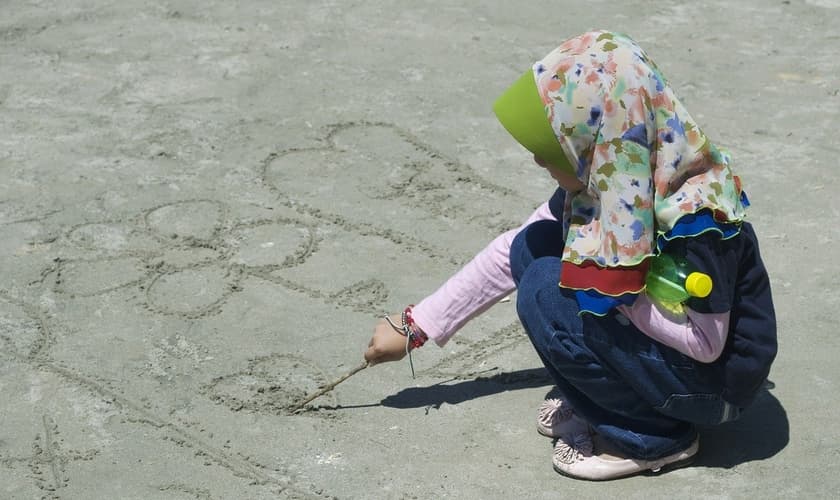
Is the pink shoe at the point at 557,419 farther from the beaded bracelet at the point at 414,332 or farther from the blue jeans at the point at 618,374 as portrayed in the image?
the beaded bracelet at the point at 414,332

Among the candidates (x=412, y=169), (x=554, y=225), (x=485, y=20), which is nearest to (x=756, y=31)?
(x=485, y=20)

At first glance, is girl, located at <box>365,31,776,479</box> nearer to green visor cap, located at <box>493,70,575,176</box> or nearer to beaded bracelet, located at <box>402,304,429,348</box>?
green visor cap, located at <box>493,70,575,176</box>

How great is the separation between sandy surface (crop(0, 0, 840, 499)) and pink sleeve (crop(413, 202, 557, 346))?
267 mm

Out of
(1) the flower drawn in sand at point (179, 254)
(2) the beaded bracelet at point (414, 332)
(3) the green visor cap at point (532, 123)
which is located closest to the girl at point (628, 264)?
(3) the green visor cap at point (532, 123)

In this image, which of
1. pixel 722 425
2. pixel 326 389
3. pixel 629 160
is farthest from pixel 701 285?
pixel 326 389

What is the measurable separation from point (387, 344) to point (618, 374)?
23.9 inches

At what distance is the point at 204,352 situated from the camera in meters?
3.13

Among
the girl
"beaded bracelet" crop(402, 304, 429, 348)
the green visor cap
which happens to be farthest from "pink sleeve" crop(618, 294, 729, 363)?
"beaded bracelet" crop(402, 304, 429, 348)

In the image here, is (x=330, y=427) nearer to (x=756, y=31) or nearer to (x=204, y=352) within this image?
(x=204, y=352)

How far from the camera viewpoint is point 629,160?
2.19 metres

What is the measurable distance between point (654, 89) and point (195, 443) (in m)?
1.41

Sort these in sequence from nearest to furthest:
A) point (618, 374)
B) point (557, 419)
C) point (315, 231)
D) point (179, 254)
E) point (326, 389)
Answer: point (618, 374), point (557, 419), point (326, 389), point (179, 254), point (315, 231)

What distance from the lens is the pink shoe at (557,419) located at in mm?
2656

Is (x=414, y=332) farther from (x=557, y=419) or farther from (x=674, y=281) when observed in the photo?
(x=674, y=281)
